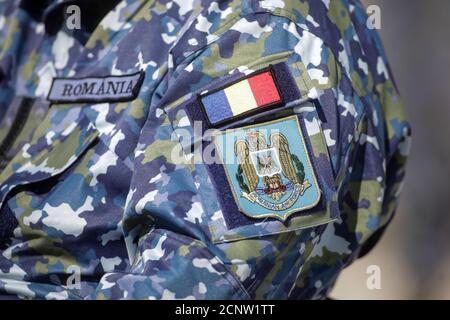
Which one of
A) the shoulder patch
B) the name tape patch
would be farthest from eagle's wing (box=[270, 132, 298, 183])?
the name tape patch

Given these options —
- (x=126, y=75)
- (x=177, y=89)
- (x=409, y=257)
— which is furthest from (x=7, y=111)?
(x=409, y=257)

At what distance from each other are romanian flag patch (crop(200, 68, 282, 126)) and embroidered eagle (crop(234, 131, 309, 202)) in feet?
0.17

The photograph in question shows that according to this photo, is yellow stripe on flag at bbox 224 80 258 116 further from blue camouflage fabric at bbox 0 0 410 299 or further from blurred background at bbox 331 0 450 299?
blurred background at bbox 331 0 450 299

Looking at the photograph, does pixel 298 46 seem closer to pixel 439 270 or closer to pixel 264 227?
pixel 264 227

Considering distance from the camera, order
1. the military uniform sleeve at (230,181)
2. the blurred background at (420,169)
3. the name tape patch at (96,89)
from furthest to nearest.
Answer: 1. the blurred background at (420,169)
2. the name tape patch at (96,89)
3. the military uniform sleeve at (230,181)

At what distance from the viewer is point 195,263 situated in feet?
3.84

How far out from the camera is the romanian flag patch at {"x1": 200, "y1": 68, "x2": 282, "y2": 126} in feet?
4.01

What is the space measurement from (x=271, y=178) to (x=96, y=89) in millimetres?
375

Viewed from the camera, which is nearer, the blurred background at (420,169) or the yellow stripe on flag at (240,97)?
the yellow stripe on flag at (240,97)

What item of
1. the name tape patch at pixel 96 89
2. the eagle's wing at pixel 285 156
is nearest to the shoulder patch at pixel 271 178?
the eagle's wing at pixel 285 156

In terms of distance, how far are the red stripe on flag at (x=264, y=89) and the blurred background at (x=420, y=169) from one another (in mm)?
1493

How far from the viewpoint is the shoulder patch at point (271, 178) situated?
1201 millimetres

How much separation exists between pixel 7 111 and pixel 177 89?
45 centimetres

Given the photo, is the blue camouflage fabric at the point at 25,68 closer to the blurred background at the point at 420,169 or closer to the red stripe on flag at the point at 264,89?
the red stripe on flag at the point at 264,89
